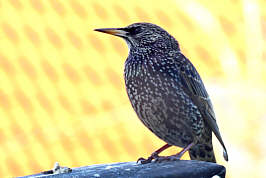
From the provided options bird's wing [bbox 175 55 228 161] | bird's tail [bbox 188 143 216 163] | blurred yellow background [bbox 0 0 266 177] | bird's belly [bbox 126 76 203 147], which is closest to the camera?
bird's belly [bbox 126 76 203 147]

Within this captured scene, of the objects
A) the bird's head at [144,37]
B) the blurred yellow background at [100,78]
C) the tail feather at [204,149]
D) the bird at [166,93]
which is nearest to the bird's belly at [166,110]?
the bird at [166,93]

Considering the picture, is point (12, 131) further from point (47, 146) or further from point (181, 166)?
point (181, 166)

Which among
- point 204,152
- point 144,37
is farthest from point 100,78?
point 204,152

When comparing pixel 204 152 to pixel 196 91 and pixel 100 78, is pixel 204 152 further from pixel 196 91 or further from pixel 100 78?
pixel 100 78

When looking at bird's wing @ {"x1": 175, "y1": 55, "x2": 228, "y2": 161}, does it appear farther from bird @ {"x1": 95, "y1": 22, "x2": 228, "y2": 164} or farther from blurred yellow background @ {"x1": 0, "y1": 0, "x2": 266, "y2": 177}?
blurred yellow background @ {"x1": 0, "y1": 0, "x2": 266, "y2": 177}

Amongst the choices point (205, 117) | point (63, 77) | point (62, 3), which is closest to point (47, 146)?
point (63, 77)

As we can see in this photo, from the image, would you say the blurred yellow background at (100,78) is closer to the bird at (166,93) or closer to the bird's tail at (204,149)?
the bird's tail at (204,149)

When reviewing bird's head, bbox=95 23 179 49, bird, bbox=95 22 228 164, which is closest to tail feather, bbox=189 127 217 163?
bird, bbox=95 22 228 164
